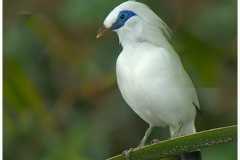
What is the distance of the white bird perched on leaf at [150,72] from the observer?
91cm

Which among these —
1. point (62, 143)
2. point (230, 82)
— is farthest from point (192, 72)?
point (62, 143)

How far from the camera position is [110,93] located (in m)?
1.06

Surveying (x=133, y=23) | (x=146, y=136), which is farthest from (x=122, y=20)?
(x=146, y=136)

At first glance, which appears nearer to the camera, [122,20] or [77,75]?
[122,20]

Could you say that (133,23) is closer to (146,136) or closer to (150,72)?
(150,72)

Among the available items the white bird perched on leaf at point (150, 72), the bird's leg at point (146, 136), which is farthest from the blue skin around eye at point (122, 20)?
the bird's leg at point (146, 136)

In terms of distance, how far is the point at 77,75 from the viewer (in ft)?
3.68

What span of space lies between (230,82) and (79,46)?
30cm

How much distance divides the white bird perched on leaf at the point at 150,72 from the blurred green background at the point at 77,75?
0.26 feet

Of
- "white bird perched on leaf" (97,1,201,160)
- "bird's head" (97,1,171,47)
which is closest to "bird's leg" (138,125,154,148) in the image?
"white bird perched on leaf" (97,1,201,160)

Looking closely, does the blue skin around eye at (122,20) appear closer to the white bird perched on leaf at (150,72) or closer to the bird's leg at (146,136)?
the white bird perched on leaf at (150,72)

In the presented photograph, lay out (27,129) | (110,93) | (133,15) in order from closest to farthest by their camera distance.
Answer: (133,15)
(110,93)
(27,129)

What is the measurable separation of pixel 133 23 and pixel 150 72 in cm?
8

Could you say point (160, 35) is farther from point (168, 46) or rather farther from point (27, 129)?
point (27, 129)
